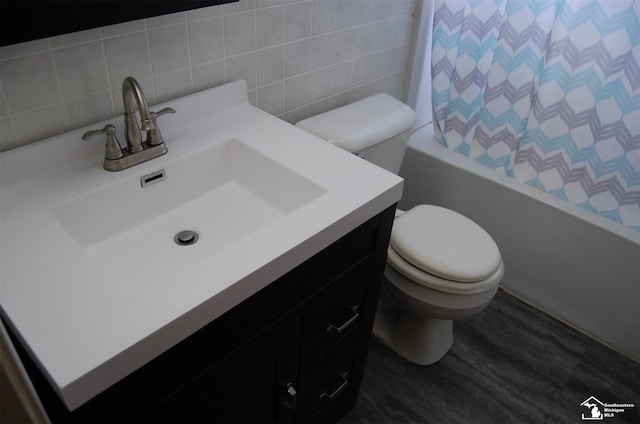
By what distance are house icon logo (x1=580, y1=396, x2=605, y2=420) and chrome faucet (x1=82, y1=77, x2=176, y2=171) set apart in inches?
60.0

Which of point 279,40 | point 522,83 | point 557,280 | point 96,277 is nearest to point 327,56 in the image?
point 279,40

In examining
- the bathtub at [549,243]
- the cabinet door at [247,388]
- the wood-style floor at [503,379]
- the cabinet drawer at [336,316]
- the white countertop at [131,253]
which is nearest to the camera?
the white countertop at [131,253]

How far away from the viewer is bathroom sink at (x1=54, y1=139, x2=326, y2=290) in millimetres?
993

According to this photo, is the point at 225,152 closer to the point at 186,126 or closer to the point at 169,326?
the point at 186,126

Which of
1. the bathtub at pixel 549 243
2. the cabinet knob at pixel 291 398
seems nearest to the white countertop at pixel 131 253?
the cabinet knob at pixel 291 398

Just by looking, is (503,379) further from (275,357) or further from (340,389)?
(275,357)

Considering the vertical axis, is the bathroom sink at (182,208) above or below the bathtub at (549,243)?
above

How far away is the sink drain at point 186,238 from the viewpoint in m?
1.05

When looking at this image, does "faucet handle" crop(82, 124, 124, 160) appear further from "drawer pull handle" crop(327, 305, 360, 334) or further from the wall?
"drawer pull handle" crop(327, 305, 360, 334)

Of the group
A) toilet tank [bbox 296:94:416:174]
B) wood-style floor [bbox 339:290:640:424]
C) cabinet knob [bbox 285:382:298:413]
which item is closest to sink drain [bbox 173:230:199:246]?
cabinet knob [bbox 285:382:298:413]

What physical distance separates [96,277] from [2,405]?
317 mm

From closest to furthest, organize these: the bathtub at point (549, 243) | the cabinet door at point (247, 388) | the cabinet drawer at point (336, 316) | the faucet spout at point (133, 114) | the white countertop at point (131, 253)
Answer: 1. the white countertop at point (131, 253)
2. the cabinet door at point (247, 388)
3. the faucet spout at point (133, 114)
4. the cabinet drawer at point (336, 316)
5. the bathtub at point (549, 243)

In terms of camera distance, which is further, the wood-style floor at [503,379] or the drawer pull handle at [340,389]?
the wood-style floor at [503,379]

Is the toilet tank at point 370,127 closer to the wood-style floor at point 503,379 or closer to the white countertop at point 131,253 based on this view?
the white countertop at point 131,253
